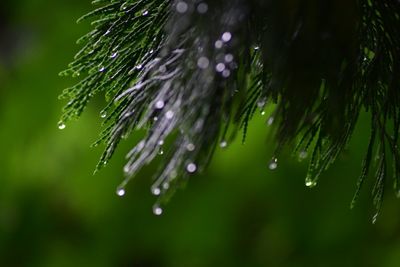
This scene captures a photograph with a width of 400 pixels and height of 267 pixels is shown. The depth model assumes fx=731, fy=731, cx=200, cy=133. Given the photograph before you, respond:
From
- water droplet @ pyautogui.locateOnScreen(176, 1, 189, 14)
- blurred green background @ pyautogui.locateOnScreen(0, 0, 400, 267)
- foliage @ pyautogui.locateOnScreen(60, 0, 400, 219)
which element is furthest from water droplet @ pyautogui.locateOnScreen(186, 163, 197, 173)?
blurred green background @ pyautogui.locateOnScreen(0, 0, 400, 267)

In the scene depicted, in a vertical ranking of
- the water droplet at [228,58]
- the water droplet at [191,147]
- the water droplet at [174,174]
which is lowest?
the water droplet at [174,174]

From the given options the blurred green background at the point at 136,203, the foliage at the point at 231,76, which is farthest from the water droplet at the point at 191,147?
the blurred green background at the point at 136,203

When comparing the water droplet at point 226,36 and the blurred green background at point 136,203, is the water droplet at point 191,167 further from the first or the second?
the blurred green background at point 136,203

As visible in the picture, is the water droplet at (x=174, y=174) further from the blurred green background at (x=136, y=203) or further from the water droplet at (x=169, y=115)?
the blurred green background at (x=136, y=203)

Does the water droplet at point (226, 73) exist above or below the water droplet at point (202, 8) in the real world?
below

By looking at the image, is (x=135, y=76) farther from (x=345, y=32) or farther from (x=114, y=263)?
(x=114, y=263)

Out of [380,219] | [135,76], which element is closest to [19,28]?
[380,219]

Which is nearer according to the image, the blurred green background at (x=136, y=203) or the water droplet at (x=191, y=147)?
the water droplet at (x=191, y=147)

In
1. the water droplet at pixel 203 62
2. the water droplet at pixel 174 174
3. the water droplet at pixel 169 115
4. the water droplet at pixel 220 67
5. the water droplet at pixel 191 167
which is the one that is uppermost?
the water droplet at pixel 220 67
